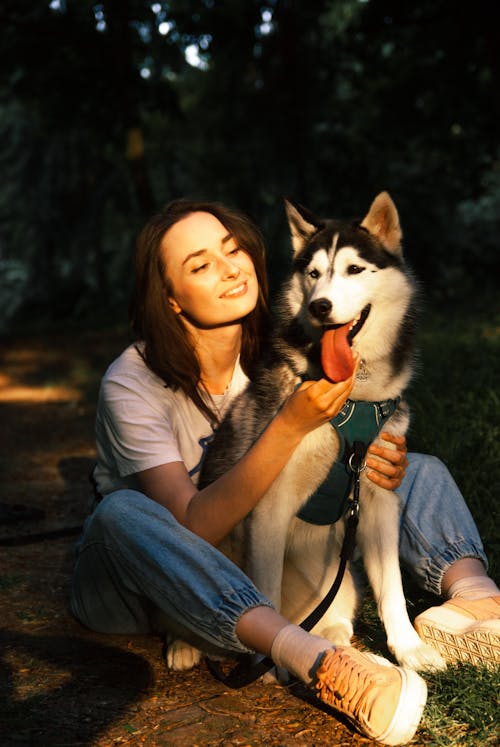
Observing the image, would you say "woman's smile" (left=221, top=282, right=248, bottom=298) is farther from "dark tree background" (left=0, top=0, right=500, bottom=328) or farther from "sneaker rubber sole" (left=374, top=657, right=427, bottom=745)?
"dark tree background" (left=0, top=0, right=500, bottom=328)

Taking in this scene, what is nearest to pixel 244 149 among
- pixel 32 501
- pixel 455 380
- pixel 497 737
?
pixel 455 380

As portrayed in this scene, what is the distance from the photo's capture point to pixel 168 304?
128 inches

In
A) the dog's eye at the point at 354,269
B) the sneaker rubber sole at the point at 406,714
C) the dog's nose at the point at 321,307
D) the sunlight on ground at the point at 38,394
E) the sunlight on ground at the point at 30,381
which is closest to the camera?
the sneaker rubber sole at the point at 406,714

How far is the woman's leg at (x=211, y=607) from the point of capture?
2.26m

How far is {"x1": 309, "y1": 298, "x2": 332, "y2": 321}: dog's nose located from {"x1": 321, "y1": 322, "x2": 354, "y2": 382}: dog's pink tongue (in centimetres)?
11

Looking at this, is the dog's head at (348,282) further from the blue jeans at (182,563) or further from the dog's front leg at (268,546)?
the blue jeans at (182,563)

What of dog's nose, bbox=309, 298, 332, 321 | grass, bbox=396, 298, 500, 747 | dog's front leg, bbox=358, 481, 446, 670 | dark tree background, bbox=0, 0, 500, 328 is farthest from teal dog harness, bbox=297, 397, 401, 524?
dark tree background, bbox=0, 0, 500, 328

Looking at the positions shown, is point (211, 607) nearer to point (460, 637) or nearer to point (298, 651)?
point (298, 651)

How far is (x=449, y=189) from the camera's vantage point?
15289 mm

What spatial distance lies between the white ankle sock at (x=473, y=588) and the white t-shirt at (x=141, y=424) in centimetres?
109

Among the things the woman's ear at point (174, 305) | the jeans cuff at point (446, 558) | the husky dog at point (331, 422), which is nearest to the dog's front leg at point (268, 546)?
the husky dog at point (331, 422)

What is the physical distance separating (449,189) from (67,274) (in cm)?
775

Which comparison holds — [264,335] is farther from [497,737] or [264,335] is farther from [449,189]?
[449,189]

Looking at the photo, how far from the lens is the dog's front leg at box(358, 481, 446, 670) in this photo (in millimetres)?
2770
